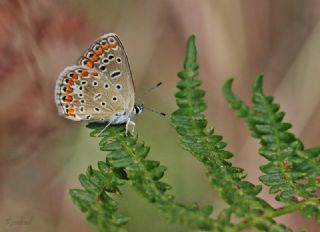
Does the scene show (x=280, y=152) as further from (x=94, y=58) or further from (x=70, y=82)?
(x=70, y=82)

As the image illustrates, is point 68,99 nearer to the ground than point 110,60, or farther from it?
nearer to the ground

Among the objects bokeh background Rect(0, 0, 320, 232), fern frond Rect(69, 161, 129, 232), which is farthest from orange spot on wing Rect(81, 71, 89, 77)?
bokeh background Rect(0, 0, 320, 232)

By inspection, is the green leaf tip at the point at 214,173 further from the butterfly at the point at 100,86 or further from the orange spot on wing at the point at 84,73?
the orange spot on wing at the point at 84,73

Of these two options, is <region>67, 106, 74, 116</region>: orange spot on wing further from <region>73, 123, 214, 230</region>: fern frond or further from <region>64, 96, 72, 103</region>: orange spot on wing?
<region>73, 123, 214, 230</region>: fern frond

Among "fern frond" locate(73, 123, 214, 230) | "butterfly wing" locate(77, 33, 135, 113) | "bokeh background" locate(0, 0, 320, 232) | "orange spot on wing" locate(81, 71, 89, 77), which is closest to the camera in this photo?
"fern frond" locate(73, 123, 214, 230)

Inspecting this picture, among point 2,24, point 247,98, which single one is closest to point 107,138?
point 2,24

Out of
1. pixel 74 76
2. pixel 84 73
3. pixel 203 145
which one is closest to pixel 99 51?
pixel 84 73
